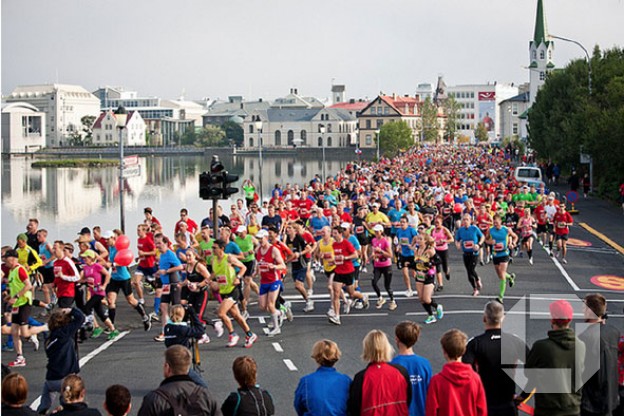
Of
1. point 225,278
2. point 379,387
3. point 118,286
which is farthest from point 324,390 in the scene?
point 118,286

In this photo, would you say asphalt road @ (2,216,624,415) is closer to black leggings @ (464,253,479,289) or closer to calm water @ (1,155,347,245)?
black leggings @ (464,253,479,289)

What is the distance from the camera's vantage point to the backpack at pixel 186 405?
6.79 meters

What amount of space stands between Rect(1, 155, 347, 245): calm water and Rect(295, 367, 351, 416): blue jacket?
119 ft

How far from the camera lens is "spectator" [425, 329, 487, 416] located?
6.72m

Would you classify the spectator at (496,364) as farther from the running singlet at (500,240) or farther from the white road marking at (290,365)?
the running singlet at (500,240)

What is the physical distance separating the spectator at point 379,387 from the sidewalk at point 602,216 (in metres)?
22.8

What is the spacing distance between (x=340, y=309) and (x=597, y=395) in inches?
395

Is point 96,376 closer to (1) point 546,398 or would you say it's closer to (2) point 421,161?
(1) point 546,398

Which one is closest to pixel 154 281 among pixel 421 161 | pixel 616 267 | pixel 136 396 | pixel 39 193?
pixel 136 396

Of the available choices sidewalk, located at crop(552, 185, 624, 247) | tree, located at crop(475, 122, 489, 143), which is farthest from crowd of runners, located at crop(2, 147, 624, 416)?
tree, located at crop(475, 122, 489, 143)

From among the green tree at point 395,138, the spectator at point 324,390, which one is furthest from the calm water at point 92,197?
the spectator at point 324,390

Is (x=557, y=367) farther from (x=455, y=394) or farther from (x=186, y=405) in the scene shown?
(x=186, y=405)

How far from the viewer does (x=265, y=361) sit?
42.9 feet

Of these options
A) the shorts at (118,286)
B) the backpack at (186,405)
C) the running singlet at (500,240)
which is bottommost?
the shorts at (118,286)
